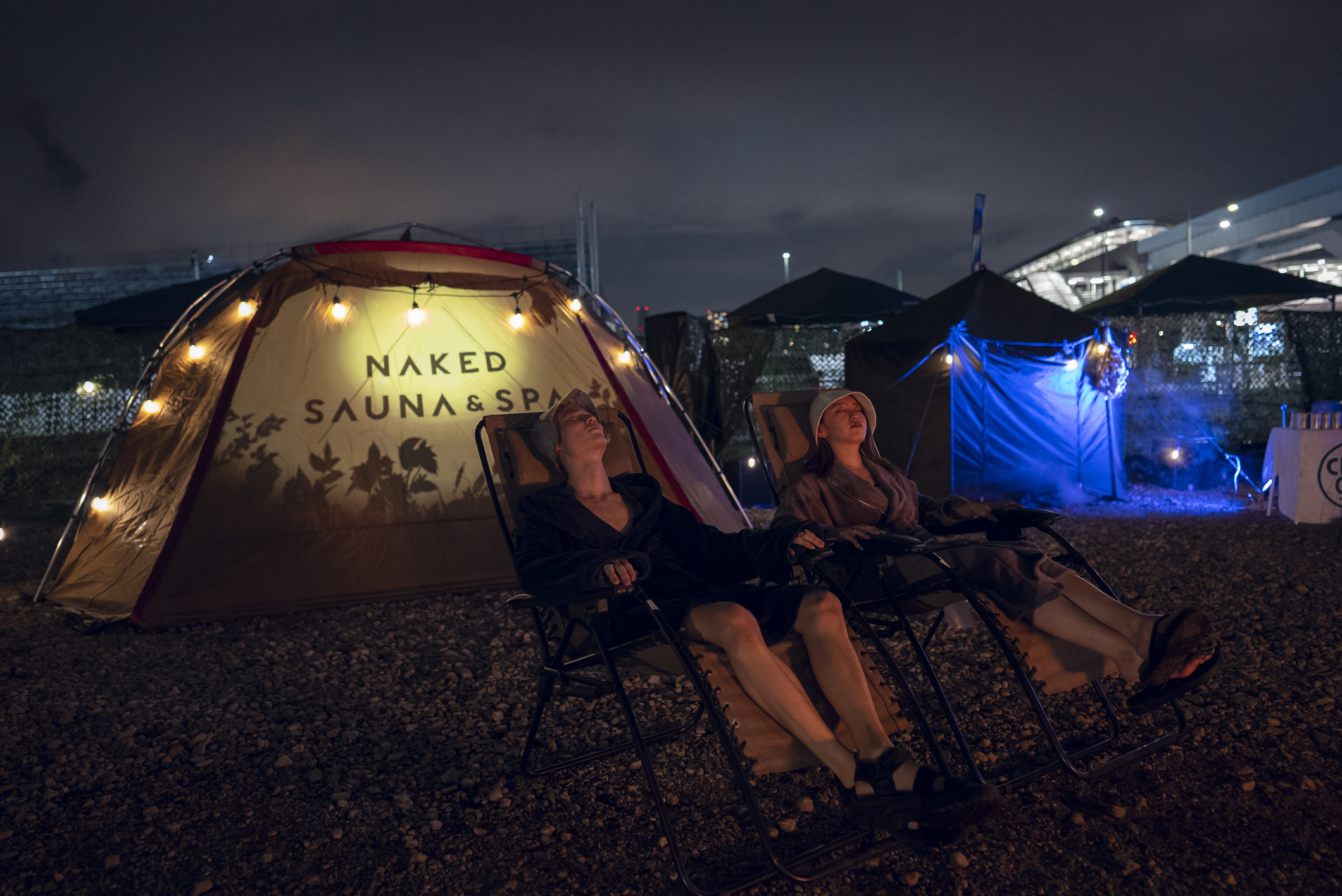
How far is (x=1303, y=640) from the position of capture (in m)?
→ 3.30

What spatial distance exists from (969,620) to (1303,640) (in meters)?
1.94

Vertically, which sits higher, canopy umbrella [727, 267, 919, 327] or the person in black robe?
canopy umbrella [727, 267, 919, 327]

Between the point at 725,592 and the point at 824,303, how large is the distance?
29.0ft

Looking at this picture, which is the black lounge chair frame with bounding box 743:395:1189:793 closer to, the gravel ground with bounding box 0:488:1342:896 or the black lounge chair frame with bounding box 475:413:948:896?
the gravel ground with bounding box 0:488:1342:896

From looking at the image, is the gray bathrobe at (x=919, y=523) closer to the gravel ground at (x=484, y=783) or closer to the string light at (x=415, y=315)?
the gravel ground at (x=484, y=783)

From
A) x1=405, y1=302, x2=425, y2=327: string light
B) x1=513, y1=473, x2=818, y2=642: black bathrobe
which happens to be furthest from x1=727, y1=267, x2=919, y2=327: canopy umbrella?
x1=513, y1=473, x2=818, y2=642: black bathrobe

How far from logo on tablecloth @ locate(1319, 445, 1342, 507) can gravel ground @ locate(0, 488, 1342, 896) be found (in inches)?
104

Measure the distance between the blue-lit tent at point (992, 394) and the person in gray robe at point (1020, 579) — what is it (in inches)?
185

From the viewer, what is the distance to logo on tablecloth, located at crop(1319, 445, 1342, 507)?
5922mm

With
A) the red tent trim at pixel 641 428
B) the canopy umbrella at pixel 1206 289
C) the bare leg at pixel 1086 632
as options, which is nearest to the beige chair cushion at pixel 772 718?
the bare leg at pixel 1086 632

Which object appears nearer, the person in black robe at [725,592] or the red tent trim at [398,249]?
the person in black robe at [725,592]

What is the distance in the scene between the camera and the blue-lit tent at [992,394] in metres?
7.35

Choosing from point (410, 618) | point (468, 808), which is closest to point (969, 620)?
point (468, 808)

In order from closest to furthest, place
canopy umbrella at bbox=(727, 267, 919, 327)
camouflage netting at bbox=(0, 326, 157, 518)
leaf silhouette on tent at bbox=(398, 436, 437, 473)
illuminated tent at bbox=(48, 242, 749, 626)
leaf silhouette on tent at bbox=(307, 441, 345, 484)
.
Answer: illuminated tent at bbox=(48, 242, 749, 626), leaf silhouette on tent at bbox=(307, 441, 345, 484), leaf silhouette on tent at bbox=(398, 436, 437, 473), camouflage netting at bbox=(0, 326, 157, 518), canopy umbrella at bbox=(727, 267, 919, 327)
